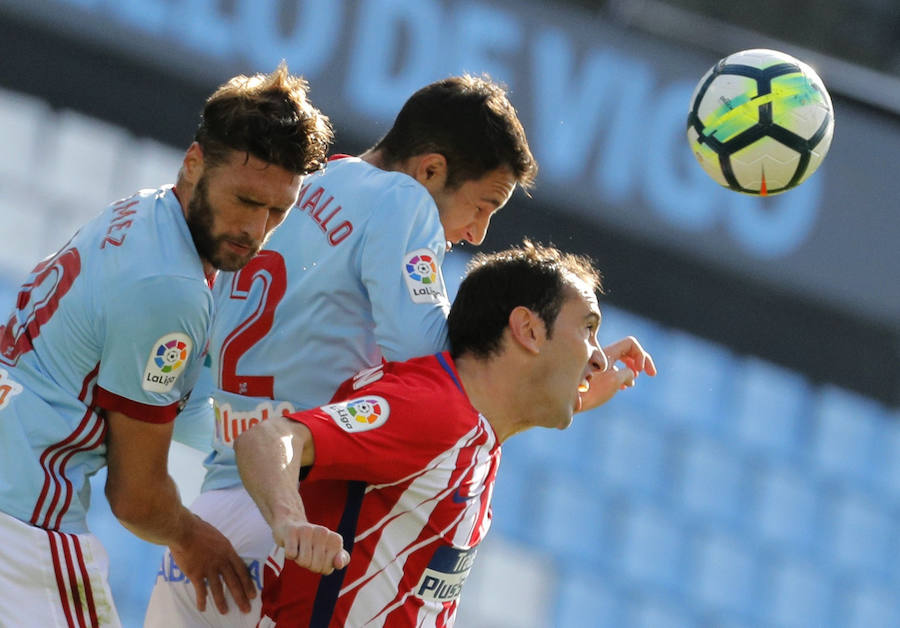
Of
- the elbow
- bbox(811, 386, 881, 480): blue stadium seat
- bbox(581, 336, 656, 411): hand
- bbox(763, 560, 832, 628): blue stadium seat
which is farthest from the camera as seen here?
bbox(811, 386, 881, 480): blue stadium seat

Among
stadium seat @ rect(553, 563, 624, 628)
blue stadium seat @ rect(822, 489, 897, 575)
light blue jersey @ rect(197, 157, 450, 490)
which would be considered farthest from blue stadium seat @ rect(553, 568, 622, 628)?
light blue jersey @ rect(197, 157, 450, 490)

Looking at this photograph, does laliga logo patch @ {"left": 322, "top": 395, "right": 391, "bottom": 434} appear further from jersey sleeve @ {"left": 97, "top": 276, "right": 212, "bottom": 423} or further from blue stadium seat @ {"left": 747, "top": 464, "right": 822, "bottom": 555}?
blue stadium seat @ {"left": 747, "top": 464, "right": 822, "bottom": 555}

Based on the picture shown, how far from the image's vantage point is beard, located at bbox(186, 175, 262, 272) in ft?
9.82

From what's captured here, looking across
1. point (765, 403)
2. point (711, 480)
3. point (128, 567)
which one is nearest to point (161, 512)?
point (128, 567)

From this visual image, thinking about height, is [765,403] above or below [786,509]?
above

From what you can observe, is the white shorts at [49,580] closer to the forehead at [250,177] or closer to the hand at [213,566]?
the hand at [213,566]

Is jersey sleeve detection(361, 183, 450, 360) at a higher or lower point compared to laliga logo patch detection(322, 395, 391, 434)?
higher

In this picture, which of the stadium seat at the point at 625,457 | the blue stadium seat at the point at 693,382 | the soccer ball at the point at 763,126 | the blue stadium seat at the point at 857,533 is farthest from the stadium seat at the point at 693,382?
the soccer ball at the point at 763,126

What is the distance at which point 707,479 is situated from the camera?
956 centimetres

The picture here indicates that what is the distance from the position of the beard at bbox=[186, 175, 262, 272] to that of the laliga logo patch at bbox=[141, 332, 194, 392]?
180 mm

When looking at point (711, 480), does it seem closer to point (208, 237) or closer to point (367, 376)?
point (367, 376)

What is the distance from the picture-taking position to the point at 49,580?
2957mm

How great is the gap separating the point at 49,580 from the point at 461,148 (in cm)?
143

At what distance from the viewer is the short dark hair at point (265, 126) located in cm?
297
